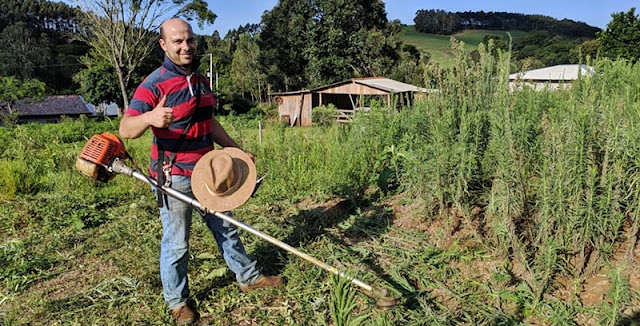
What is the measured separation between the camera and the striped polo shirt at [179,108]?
8.45ft

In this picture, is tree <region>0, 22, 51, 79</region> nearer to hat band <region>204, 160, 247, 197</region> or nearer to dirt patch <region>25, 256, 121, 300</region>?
dirt patch <region>25, 256, 121, 300</region>

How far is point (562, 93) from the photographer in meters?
4.00

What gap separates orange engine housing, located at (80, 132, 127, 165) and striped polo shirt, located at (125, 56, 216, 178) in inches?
9.7

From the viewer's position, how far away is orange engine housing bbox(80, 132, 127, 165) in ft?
8.82

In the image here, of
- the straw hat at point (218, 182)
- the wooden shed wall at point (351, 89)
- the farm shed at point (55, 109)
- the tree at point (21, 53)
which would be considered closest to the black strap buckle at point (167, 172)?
the straw hat at point (218, 182)

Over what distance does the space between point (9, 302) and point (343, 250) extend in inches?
97.9

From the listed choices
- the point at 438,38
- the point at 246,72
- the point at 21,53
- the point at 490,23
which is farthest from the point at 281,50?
the point at 490,23

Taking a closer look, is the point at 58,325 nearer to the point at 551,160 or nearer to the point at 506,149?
the point at 506,149

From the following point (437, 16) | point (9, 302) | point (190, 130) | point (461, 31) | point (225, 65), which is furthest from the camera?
point (437, 16)

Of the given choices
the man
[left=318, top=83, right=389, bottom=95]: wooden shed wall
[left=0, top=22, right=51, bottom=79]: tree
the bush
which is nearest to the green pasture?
the man

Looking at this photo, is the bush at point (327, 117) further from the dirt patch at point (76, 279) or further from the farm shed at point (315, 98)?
the farm shed at point (315, 98)

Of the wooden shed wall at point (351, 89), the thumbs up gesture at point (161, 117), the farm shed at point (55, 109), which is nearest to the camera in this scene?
the thumbs up gesture at point (161, 117)

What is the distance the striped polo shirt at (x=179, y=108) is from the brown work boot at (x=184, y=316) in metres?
0.88

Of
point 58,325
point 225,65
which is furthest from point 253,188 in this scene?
point 225,65
